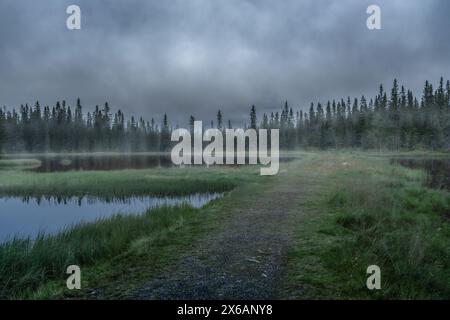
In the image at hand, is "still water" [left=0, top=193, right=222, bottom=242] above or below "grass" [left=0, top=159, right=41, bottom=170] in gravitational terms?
below

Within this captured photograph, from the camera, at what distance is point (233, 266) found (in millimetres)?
5664

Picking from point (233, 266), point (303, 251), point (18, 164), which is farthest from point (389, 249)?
point (18, 164)

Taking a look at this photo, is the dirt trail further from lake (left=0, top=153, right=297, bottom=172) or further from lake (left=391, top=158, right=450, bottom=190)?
lake (left=0, top=153, right=297, bottom=172)

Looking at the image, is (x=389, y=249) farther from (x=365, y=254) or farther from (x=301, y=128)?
(x=301, y=128)

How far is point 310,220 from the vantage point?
9.38m

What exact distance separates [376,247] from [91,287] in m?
5.92

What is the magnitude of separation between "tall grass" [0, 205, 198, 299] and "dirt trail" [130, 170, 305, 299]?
6.36 ft

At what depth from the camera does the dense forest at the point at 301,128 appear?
72.5 meters

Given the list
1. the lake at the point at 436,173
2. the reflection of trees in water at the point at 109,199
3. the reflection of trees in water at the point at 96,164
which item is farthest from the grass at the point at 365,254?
the reflection of trees in water at the point at 96,164

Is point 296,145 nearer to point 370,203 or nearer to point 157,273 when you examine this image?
point 370,203

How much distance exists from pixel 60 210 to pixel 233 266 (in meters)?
14.1

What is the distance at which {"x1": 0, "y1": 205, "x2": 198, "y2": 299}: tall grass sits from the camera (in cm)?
575

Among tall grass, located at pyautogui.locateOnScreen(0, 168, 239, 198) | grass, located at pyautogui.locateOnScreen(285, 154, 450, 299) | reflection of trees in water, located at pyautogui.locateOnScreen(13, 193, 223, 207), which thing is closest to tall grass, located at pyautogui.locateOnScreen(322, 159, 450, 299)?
grass, located at pyautogui.locateOnScreen(285, 154, 450, 299)
